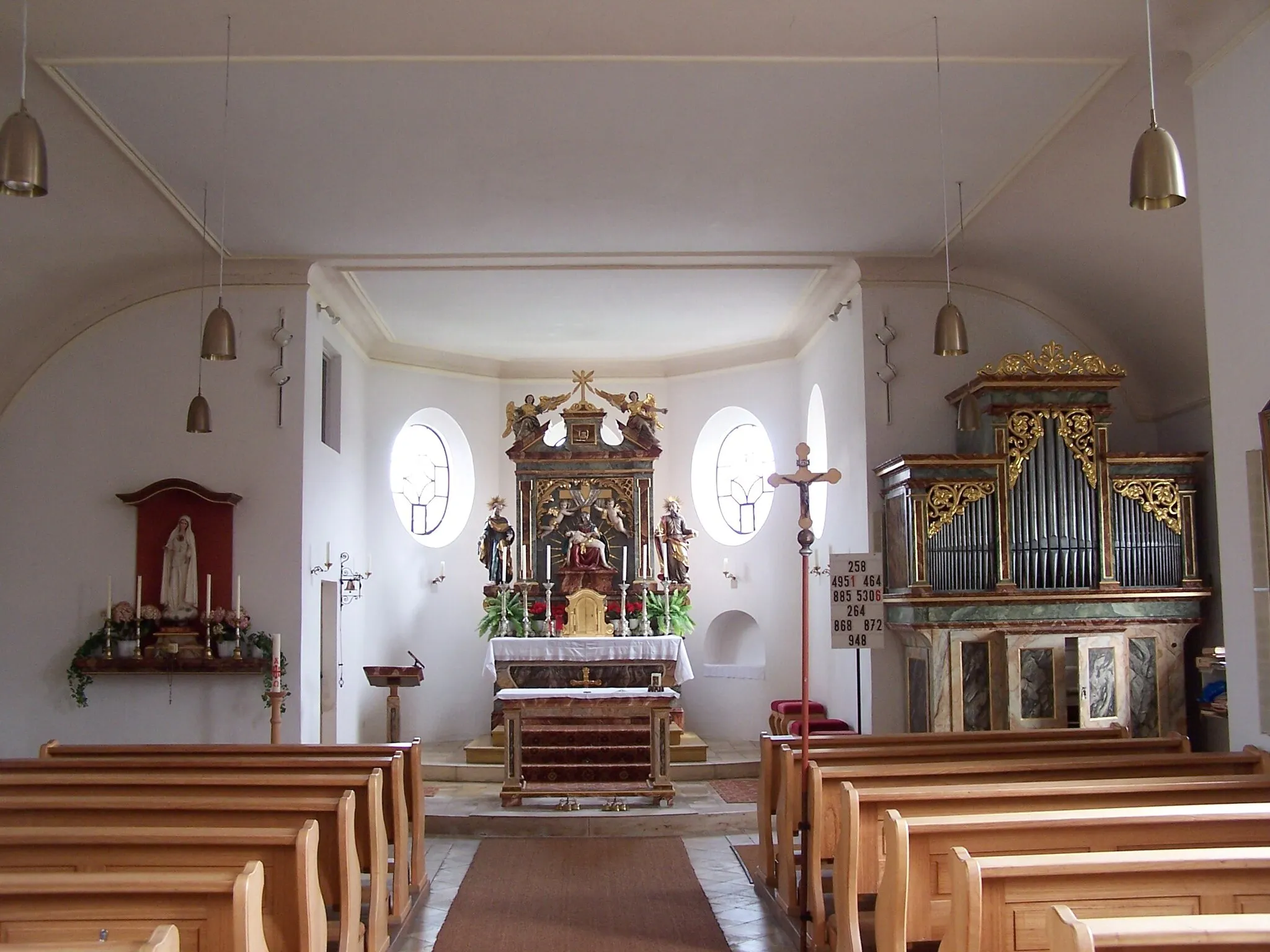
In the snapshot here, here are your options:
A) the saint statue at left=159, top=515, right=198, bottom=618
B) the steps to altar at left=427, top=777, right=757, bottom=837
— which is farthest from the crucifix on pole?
the saint statue at left=159, top=515, right=198, bottom=618

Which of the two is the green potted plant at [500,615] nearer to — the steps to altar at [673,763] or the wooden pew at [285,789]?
the steps to altar at [673,763]

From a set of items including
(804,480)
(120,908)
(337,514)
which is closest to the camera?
(120,908)

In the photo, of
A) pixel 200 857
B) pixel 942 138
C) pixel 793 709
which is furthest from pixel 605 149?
pixel 793 709

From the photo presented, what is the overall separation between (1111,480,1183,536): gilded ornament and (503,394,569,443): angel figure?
645cm

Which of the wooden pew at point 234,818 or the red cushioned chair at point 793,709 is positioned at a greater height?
the wooden pew at point 234,818

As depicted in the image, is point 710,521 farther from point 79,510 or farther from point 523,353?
point 79,510

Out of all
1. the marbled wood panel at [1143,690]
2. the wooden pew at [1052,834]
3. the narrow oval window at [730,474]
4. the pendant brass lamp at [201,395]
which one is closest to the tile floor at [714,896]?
the wooden pew at [1052,834]

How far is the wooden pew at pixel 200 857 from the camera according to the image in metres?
4.41

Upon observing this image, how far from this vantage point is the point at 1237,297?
6.30m

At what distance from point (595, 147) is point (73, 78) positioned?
3432 millimetres

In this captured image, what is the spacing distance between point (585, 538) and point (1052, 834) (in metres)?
9.56

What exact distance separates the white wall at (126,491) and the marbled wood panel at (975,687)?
5743 mm

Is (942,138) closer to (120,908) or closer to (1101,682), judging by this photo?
(1101,682)

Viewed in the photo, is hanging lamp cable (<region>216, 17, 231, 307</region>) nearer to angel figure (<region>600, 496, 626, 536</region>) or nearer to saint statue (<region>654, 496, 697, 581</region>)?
angel figure (<region>600, 496, 626, 536</region>)
